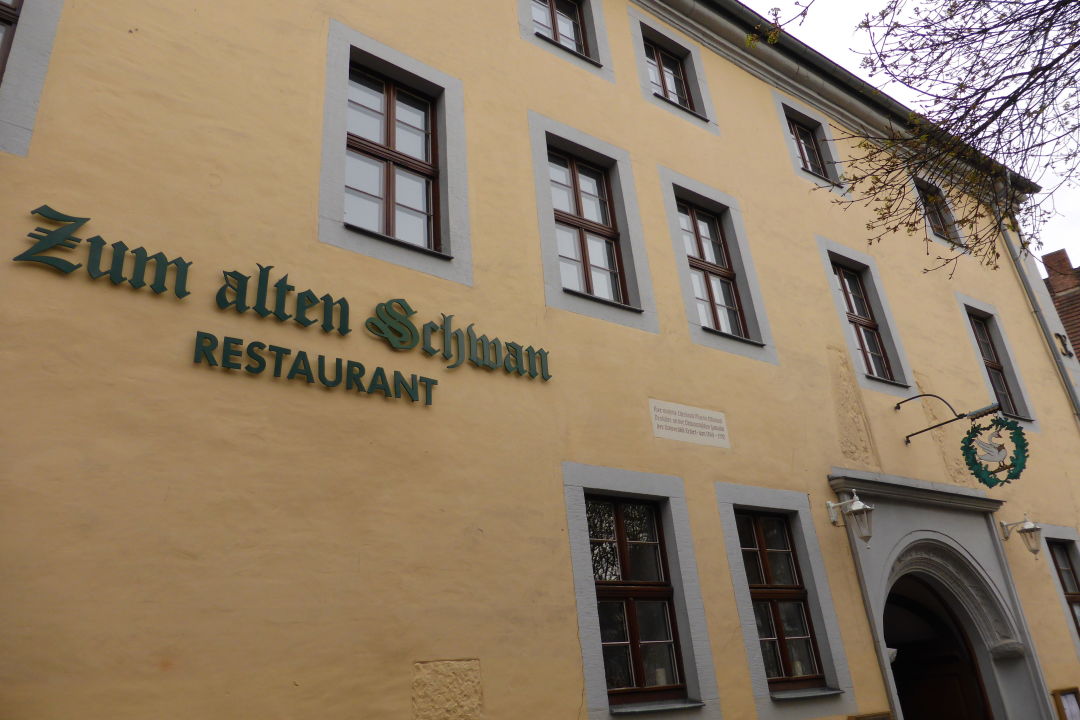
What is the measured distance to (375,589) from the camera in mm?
5238

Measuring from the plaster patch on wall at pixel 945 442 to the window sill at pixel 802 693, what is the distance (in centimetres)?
428

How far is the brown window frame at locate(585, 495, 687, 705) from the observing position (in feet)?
20.8

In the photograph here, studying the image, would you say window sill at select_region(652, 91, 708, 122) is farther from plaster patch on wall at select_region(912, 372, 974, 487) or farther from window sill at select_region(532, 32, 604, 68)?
plaster patch on wall at select_region(912, 372, 974, 487)

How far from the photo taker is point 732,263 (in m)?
9.55

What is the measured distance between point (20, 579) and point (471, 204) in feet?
14.7

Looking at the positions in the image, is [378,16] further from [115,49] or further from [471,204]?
[115,49]

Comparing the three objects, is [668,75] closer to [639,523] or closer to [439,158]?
[439,158]

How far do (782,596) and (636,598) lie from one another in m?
1.84

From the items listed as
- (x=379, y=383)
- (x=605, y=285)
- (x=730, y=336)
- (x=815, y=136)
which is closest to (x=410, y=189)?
(x=379, y=383)

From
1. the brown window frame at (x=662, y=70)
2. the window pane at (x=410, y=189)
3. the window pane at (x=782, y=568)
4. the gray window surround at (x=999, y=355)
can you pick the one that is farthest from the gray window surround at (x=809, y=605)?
the gray window surround at (x=999, y=355)

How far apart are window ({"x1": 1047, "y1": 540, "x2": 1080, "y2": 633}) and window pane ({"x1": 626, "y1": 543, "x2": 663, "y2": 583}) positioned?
290 inches

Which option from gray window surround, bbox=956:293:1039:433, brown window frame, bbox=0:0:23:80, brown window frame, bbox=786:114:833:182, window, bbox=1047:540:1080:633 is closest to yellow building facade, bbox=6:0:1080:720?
brown window frame, bbox=0:0:23:80

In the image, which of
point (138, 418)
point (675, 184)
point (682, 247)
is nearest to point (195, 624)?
point (138, 418)

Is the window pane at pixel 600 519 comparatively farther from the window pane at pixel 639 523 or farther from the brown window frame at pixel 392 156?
the brown window frame at pixel 392 156
